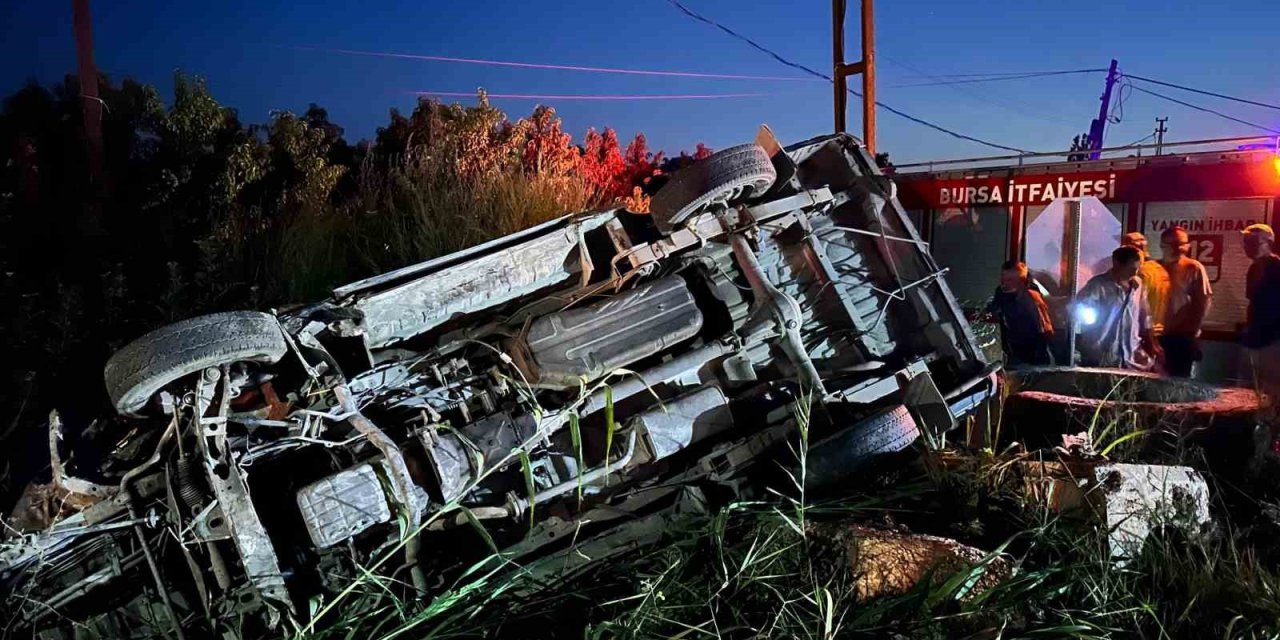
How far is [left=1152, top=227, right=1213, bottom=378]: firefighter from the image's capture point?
6.89 meters

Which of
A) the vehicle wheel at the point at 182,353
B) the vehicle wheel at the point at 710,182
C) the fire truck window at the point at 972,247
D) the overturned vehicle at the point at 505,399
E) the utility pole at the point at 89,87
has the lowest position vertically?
the fire truck window at the point at 972,247

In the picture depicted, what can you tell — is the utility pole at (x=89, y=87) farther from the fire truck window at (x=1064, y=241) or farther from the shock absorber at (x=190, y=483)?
the fire truck window at (x=1064, y=241)

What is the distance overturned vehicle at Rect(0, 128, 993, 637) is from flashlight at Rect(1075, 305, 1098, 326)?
3.05 metres

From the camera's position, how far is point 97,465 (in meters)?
3.30

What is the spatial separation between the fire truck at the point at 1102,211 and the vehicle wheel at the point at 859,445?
4560 millimetres

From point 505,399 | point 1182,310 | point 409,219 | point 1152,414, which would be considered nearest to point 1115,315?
point 1182,310

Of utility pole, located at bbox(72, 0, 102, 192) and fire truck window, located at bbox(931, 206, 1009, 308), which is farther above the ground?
utility pole, located at bbox(72, 0, 102, 192)

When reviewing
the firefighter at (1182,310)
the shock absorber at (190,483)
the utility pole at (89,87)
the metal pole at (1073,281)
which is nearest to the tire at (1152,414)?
the metal pole at (1073,281)

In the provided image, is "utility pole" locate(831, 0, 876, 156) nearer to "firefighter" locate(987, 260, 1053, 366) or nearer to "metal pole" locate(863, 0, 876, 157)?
"metal pole" locate(863, 0, 876, 157)

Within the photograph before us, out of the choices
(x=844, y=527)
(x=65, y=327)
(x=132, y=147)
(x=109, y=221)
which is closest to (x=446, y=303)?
(x=844, y=527)

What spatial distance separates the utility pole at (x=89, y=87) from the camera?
5668 millimetres

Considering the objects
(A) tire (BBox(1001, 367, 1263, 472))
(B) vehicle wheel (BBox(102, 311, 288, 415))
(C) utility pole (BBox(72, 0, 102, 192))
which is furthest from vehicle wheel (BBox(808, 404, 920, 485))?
(C) utility pole (BBox(72, 0, 102, 192))

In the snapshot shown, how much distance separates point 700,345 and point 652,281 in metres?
0.38

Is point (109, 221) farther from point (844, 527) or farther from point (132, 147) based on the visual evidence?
point (844, 527)
